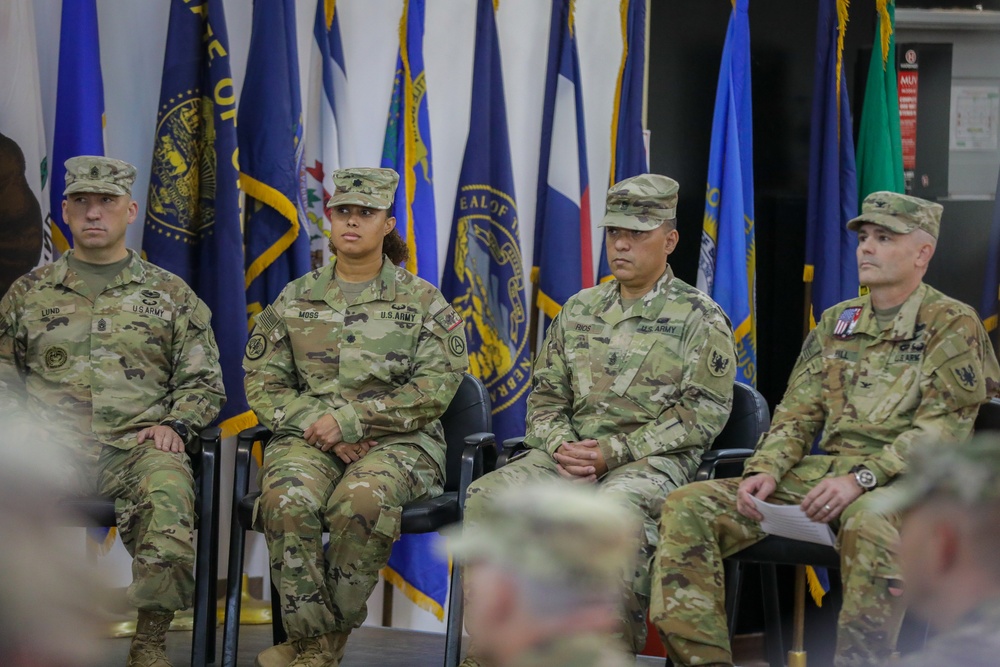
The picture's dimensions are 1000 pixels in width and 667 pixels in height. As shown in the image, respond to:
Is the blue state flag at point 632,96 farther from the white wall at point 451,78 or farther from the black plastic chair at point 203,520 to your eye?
the black plastic chair at point 203,520

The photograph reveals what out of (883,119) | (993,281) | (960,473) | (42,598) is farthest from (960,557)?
(883,119)

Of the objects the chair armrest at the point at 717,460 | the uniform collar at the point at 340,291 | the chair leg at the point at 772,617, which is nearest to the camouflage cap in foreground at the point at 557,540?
the chair armrest at the point at 717,460

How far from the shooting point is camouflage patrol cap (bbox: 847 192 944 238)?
10.6 feet

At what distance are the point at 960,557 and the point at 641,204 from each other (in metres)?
Result: 2.40

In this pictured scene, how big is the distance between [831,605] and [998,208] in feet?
4.77

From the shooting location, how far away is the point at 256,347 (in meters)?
3.77

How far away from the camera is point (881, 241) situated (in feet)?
10.7

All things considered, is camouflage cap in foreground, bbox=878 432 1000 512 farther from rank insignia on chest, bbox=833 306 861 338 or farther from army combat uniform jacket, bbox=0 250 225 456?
army combat uniform jacket, bbox=0 250 225 456

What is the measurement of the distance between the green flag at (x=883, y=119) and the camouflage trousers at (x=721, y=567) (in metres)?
1.34

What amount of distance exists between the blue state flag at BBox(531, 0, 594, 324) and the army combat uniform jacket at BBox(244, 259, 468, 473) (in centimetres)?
72

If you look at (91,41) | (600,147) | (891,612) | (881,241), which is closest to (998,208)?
(881,241)

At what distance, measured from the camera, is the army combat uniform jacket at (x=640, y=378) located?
11.2 feet

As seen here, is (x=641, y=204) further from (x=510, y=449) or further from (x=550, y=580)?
(x=550, y=580)

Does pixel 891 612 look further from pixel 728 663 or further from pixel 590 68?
pixel 590 68
